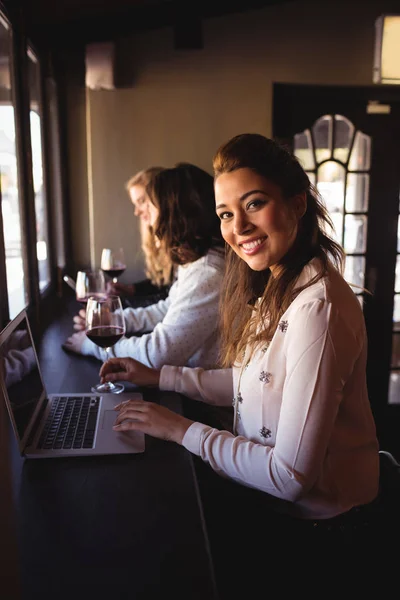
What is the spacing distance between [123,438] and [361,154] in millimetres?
2838

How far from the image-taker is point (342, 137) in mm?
3344

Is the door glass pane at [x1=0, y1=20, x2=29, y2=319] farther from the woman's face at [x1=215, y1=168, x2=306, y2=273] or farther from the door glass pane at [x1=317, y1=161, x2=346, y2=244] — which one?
the door glass pane at [x1=317, y1=161, x2=346, y2=244]

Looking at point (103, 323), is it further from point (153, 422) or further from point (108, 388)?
point (153, 422)

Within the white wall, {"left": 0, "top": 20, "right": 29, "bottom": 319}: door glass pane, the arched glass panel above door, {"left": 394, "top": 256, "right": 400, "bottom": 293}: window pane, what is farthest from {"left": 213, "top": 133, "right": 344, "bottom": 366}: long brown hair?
{"left": 394, "top": 256, "right": 400, "bottom": 293}: window pane

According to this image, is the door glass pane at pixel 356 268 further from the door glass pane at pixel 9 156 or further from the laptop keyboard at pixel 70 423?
the laptop keyboard at pixel 70 423

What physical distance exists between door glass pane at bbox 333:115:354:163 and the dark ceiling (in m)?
0.79

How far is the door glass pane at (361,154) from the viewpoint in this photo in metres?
3.36

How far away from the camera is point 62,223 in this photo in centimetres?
311

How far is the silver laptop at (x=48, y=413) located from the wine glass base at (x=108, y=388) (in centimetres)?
3

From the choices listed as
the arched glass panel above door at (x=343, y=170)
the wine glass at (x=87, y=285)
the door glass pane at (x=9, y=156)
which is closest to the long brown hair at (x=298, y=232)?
the wine glass at (x=87, y=285)

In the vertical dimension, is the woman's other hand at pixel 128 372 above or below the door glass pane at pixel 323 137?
below

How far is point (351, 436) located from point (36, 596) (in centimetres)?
Result: 65

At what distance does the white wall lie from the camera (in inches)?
121

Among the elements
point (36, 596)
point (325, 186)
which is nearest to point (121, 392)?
point (36, 596)
